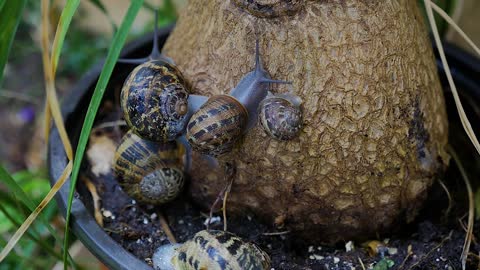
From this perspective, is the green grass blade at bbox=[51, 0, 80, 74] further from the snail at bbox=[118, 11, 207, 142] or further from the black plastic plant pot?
the black plastic plant pot

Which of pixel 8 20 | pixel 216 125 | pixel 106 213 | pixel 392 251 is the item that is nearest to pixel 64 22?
pixel 8 20

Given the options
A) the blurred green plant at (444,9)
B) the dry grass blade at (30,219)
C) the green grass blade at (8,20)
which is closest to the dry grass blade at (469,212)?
the blurred green plant at (444,9)

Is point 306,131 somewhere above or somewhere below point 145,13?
above

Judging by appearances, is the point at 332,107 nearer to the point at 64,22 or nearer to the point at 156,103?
the point at 156,103

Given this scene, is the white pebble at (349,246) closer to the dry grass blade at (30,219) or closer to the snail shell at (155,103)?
the snail shell at (155,103)

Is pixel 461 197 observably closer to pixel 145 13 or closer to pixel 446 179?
pixel 446 179

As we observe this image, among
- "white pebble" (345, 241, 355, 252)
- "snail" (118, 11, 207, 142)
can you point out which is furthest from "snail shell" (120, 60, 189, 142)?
"white pebble" (345, 241, 355, 252)

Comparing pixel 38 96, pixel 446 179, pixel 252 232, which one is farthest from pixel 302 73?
pixel 38 96
